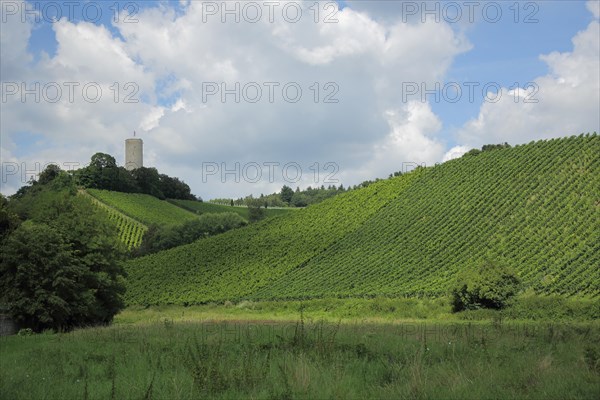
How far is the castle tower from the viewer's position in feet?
554

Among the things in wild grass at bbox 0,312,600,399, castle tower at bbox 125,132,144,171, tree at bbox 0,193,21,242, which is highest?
castle tower at bbox 125,132,144,171

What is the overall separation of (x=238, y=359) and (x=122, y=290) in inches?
1289

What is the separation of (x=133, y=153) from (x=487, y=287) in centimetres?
14820

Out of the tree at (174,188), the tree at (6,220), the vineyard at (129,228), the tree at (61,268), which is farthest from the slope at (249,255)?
the tree at (174,188)

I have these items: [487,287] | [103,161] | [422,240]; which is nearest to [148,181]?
[103,161]

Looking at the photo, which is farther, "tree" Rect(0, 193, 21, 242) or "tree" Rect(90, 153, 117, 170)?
"tree" Rect(90, 153, 117, 170)

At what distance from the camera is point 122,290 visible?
136 ft

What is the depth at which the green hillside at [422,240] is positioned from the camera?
50.1 meters

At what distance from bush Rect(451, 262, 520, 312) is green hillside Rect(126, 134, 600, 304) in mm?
7097

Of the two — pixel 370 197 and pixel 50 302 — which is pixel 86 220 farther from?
pixel 370 197

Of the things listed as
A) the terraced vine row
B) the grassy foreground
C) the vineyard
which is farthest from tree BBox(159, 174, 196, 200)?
the grassy foreground

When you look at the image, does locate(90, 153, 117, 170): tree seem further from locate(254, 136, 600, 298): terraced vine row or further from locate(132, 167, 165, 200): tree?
locate(254, 136, 600, 298): terraced vine row

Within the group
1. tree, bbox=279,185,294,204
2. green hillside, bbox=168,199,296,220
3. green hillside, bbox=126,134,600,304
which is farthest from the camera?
tree, bbox=279,185,294,204

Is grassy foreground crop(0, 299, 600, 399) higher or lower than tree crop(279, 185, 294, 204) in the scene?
lower
